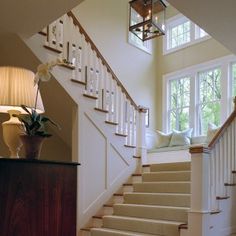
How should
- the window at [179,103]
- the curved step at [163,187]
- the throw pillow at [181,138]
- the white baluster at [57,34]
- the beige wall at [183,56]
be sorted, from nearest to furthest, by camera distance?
1. the white baluster at [57,34]
2. the curved step at [163,187]
3. the throw pillow at [181,138]
4. the beige wall at [183,56]
5. the window at [179,103]

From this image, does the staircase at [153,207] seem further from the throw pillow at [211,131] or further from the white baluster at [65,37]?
the white baluster at [65,37]

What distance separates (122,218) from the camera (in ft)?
15.7

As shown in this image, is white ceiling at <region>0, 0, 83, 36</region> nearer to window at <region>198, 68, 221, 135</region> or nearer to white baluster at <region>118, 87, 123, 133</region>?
white baluster at <region>118, 87, 123, 133</region>

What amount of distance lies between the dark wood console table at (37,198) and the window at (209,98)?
5.99m

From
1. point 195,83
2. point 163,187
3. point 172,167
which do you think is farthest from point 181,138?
point 163,187

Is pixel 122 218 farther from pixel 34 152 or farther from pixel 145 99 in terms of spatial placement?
pixel 145 99

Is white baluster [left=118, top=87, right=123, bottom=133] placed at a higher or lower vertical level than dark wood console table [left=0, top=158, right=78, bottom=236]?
higher

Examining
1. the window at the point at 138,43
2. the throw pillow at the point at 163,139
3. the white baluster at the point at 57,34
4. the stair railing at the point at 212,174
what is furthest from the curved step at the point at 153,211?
the window at the point at 138,43

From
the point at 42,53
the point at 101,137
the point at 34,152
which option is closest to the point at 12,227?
the point at 34,152

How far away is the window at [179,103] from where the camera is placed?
8047mm

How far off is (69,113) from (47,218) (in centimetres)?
381

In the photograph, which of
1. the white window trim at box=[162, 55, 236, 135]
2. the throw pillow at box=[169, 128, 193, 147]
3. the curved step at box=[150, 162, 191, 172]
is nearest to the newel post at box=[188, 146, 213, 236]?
the curved step at box=[150, 162, 191, 172]

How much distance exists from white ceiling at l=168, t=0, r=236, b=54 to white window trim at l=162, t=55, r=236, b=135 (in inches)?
130

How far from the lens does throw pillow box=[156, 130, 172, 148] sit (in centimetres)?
760
